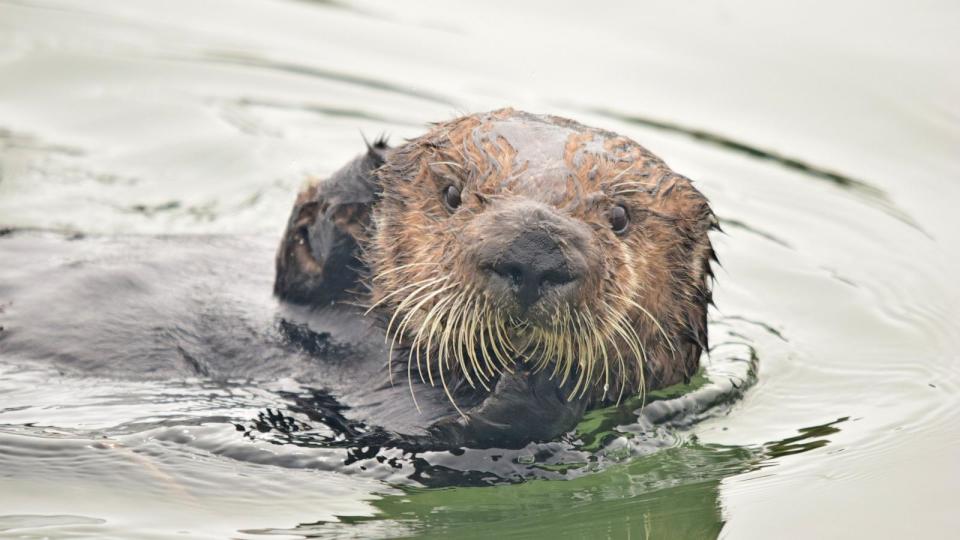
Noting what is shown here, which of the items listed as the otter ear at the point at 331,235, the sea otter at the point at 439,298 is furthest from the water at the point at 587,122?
the otter ear at the point at 331,235

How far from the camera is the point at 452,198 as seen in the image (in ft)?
14.8

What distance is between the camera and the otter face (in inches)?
157

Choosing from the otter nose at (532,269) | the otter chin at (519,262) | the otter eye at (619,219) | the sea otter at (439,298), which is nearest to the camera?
the otter nose at (532,269)

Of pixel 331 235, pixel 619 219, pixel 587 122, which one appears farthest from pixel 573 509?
pixel 587 122

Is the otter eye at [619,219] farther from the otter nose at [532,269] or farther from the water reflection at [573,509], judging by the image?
the water reflection at [573,509]

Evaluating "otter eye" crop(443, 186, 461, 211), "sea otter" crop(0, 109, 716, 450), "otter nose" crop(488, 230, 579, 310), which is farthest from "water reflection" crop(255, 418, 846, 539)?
"otter eye" crop(443, 186, 461, 211)

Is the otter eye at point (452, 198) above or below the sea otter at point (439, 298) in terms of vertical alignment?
above

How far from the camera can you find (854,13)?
9.46 m

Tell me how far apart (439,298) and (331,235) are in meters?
0.75

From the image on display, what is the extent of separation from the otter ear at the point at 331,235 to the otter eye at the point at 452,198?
1.30ft

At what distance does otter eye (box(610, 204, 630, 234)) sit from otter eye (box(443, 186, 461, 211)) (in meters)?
0.48

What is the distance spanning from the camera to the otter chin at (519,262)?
159 inches

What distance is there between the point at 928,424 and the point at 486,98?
4085 millimetres

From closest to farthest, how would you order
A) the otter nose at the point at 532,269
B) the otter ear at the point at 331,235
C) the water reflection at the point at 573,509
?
the otter nose at the point at 532,269 < the water reflection at the point at 573,509 < the otter ear at the point at 331,235
